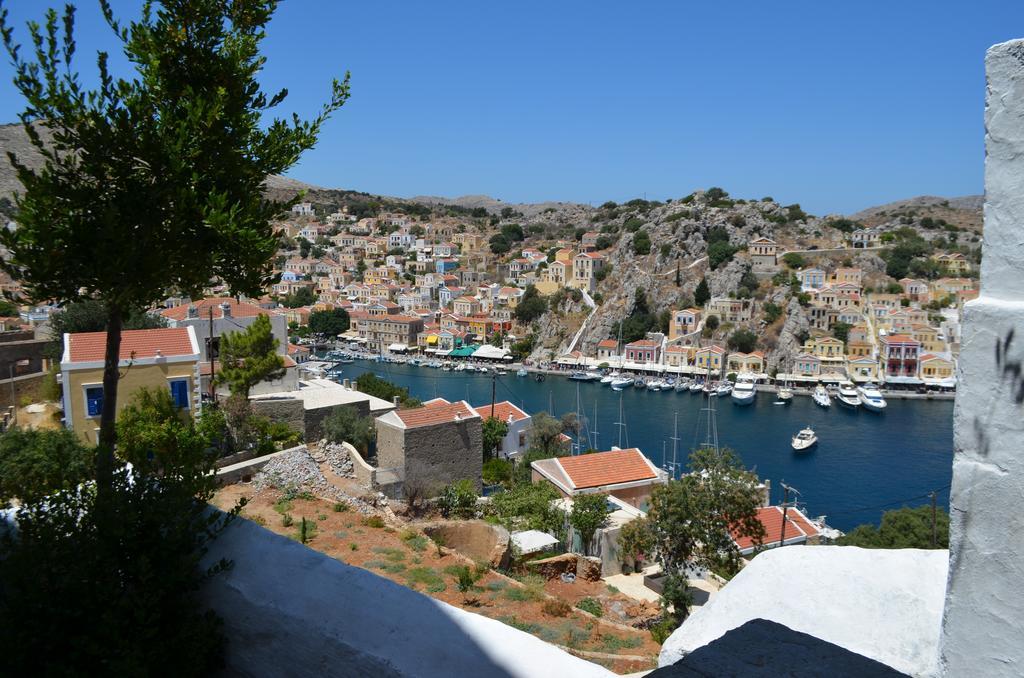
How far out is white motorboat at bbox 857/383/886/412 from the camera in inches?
1670

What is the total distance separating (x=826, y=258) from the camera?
2534 inches

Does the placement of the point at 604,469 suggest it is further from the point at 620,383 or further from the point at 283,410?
the point at 620,383

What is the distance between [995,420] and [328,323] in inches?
Answer: 2523

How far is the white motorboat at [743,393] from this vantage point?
4500cm

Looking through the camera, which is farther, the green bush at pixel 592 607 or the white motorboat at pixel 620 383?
the white motorboat at pixel 620 383

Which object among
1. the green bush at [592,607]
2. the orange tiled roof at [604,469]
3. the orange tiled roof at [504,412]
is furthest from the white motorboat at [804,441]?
the green bush at [592,607]

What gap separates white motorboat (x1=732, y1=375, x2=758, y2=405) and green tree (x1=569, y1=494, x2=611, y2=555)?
3472 centimetres

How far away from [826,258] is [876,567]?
6709cm

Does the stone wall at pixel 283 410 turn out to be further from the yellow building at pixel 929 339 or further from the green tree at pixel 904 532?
the yellow building at pixel 929 339

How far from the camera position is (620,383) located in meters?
49.5

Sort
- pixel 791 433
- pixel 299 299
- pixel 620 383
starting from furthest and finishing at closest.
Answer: pixel 299 299 → pixel 620 383 → pixel 791 433

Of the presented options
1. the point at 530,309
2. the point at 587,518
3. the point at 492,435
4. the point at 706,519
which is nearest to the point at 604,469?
the point at 587,518

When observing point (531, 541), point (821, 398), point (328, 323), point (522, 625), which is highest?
point (522, 625)

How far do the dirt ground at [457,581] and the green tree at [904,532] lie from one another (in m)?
13.0
